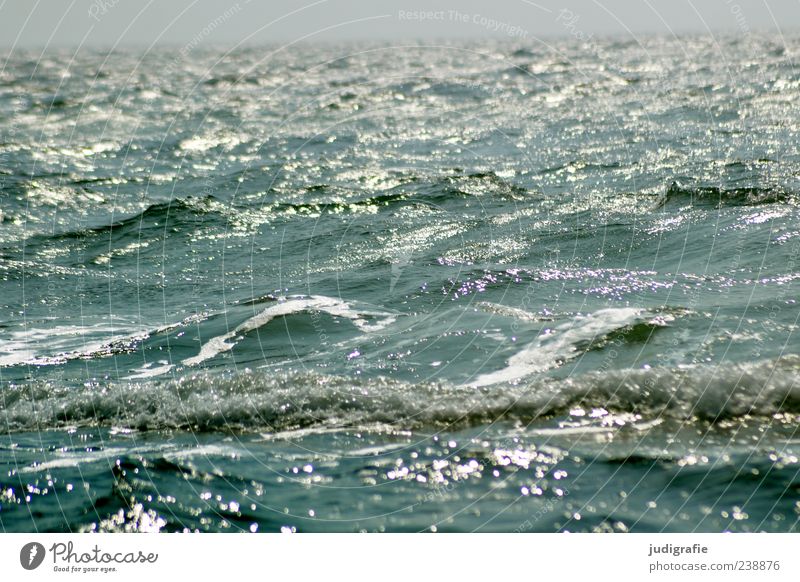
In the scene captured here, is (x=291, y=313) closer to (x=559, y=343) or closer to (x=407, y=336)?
(x=407, y=336)

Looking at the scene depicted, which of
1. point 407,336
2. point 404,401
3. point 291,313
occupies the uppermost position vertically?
point 291,313

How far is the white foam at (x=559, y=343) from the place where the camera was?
705 centimetres

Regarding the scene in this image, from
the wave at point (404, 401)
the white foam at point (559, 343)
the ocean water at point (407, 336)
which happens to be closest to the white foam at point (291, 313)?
the ocean water at point (407, 336)

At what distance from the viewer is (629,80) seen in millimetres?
38688

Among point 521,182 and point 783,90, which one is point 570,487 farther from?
point 783,90

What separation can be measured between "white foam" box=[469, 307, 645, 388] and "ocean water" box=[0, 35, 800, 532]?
0.03 meters

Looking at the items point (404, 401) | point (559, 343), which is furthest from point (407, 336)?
point (404, 401)

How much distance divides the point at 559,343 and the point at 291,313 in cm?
296

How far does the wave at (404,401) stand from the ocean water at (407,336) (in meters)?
0.03

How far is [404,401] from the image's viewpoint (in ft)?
21.5

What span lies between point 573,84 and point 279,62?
108 ft

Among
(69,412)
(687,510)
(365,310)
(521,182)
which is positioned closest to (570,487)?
(687,510)

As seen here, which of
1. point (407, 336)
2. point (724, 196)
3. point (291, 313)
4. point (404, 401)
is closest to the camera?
point (404, 401)

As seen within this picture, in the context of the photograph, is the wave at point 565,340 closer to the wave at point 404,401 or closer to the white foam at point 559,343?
the white foam at point 559,343
